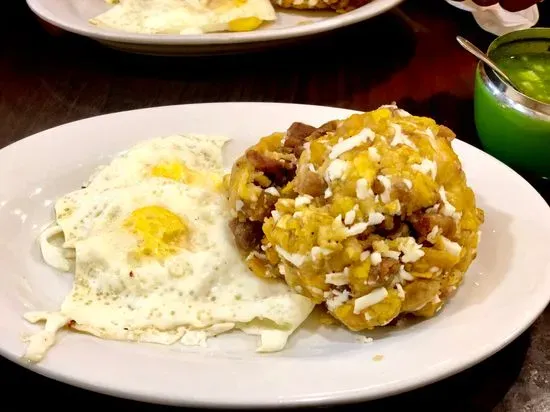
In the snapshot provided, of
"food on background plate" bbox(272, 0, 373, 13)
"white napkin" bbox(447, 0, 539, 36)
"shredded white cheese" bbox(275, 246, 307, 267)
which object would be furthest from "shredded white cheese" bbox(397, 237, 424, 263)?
"white napkin" bbox(447, 0, 539, 36)

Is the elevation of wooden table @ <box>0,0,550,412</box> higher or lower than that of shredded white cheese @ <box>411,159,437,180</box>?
lower

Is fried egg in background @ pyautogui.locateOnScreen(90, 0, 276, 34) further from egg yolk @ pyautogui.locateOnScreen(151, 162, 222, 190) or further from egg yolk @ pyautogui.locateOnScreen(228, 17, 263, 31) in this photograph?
egg yolk @ pyautogui.locateOnScreen(151, 162, 222, 190)

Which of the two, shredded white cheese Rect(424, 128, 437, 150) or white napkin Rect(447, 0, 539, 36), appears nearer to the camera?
shredded white cheese Rect(424, 128, 437, 150)

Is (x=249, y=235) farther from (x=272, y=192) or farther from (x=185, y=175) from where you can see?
(x=185, y=175)

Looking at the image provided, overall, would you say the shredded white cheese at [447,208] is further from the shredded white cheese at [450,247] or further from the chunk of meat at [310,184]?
the chunk of meat at [310,184]

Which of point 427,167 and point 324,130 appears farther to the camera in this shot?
point 324,130

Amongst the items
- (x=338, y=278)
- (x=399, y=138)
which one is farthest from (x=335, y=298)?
(x=399, y=138)
